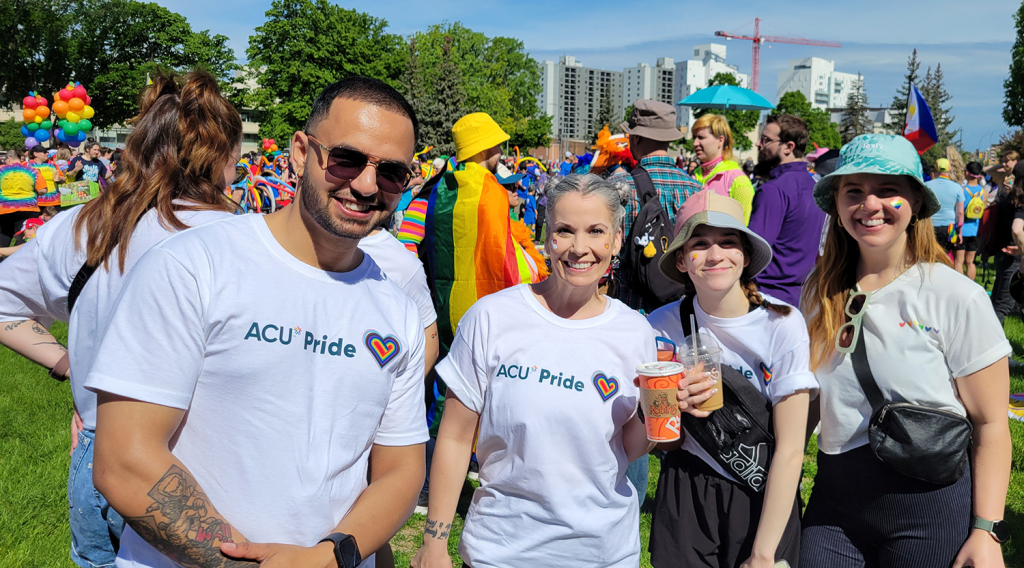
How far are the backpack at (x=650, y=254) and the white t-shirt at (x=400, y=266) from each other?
1.42 m

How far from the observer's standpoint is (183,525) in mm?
1388

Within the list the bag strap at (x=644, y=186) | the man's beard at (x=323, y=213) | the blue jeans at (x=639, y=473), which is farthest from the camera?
the bag strap at (x=644, y=186)

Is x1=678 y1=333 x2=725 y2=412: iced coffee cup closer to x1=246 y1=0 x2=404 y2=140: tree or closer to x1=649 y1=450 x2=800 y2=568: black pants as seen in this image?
x1=649 y1=450 x2=800 y2=568: black pants

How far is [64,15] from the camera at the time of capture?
151 ft

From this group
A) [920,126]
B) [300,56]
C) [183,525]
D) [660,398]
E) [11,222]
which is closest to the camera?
[183,525]

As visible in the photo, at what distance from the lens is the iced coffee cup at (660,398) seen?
204cm

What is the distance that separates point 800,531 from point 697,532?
380mm

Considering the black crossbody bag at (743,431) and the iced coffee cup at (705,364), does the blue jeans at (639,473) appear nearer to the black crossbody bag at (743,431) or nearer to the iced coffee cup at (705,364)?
the black crossbody bag at (743,431)

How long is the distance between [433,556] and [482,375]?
572 millimetres

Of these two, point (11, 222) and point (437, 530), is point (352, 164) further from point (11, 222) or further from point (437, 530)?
point (11, 222)

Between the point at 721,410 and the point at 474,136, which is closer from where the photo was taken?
the point at 721,410

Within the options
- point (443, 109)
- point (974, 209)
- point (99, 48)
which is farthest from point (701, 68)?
point (974, 209)

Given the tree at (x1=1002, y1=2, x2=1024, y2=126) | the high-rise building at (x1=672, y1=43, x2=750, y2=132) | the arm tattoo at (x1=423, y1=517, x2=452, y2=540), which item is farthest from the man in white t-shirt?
the high-rise building at (x1=672, y1=43, x2=750, y2=132)

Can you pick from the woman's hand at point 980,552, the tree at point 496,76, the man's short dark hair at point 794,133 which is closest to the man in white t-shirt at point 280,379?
the woman's hand at point 980,552
